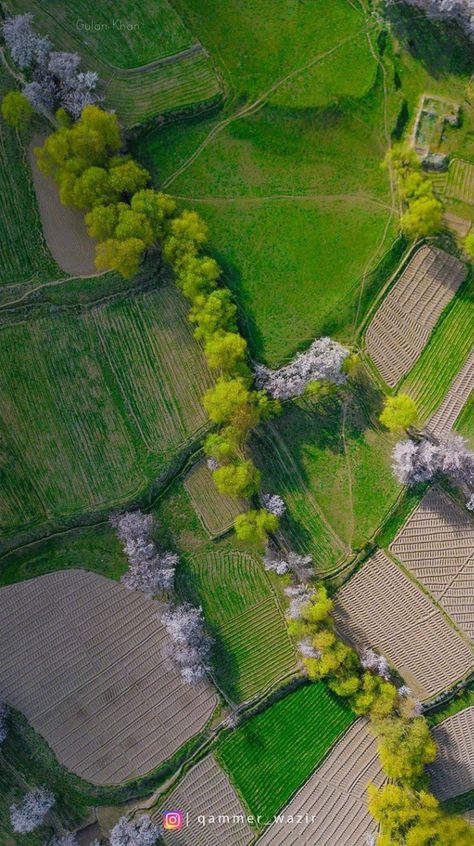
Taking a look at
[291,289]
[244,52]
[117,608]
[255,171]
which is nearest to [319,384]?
[291,289]

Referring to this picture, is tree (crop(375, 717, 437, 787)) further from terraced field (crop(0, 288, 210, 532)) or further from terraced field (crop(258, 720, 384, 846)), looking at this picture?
terraced field (crop(0, 288, 210, 532))

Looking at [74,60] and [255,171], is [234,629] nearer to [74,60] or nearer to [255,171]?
[255,171]

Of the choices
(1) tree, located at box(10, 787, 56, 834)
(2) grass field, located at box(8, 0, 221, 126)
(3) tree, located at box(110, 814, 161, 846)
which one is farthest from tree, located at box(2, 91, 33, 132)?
(3) tree, located at box(110, 814, 161, 846)

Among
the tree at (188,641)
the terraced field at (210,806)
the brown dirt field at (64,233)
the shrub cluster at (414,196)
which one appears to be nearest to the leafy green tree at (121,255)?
the brown dirt field at (64,233)

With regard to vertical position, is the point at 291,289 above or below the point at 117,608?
above

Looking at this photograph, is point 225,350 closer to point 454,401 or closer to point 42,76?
point 454,401

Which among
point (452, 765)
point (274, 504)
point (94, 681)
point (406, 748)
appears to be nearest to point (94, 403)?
point (274, 504)
